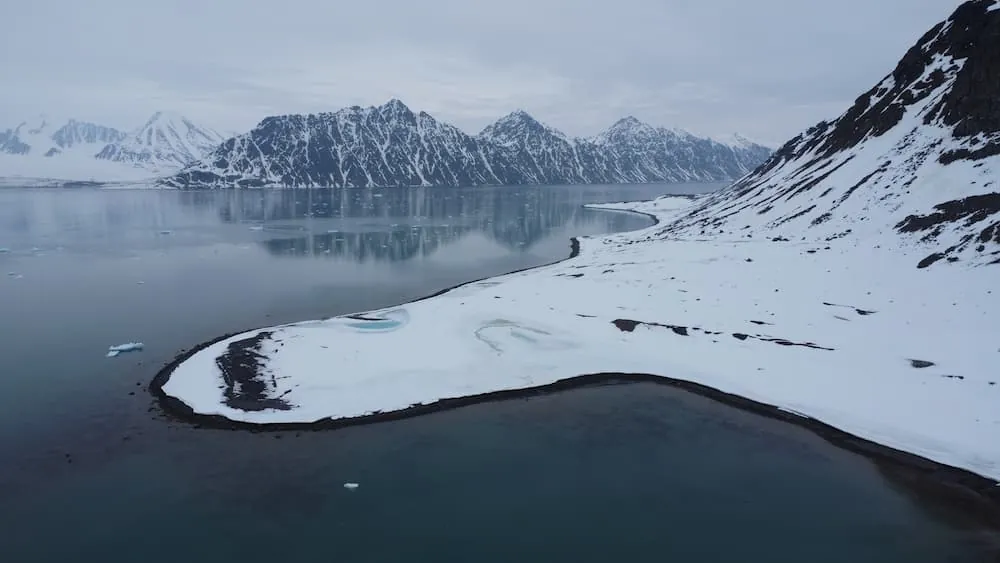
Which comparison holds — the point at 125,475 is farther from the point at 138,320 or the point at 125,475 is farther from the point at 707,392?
the point at 707,392

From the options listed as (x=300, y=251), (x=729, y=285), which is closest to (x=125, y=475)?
(x=729, y=285)

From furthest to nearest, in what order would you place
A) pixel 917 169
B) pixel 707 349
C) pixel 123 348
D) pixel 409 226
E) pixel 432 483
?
pixel 409 226
pixel 917 169
pixel 123 348
pixel 707 349
pixel 432 483

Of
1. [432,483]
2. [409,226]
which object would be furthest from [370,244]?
[432,483]

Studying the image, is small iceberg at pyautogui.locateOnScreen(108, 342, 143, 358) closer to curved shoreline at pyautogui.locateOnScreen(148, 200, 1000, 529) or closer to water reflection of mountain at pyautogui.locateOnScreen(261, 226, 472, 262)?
curved shoreline at pyautogui.locateOnScreen(148, 200, 1000, 529)

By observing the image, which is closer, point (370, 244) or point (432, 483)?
point (432, 483)

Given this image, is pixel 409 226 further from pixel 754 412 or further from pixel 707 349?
pixel 754 412

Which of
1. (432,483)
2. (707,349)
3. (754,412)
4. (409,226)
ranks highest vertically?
(409,226)

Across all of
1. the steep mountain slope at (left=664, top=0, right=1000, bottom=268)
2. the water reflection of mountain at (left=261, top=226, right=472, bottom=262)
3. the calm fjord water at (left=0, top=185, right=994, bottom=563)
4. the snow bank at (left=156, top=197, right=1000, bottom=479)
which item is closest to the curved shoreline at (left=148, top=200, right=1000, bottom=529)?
the snow bank at (left=156, top=197, right=1000, bottom=479)

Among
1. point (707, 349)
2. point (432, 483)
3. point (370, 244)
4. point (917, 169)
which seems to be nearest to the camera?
point (432, 483)
